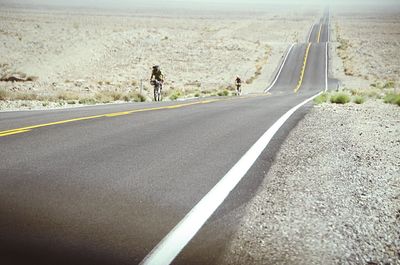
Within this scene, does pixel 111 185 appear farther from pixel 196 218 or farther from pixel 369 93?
pixel 369 93

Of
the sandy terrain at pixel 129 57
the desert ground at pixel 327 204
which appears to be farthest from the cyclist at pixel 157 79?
the sandy terrain at pixel 129 57

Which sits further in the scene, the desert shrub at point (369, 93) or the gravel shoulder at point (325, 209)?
the desert shrub at point (369, 93)

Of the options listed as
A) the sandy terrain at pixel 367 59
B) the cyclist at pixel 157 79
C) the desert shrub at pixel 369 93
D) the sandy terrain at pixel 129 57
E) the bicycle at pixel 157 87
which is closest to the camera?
the cyclist at pixel 157 79

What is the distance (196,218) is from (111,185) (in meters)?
1.25

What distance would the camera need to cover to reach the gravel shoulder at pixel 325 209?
314 centimetres

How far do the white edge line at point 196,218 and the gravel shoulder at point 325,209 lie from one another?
341 mm

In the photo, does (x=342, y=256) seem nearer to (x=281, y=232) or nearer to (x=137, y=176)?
(x=281, y=232)

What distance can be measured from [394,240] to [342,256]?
2.04 feet

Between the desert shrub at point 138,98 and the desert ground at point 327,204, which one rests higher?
the desert ground at point 327,204

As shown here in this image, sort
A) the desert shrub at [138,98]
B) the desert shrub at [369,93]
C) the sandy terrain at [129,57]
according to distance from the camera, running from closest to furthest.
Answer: the desert shrub at [138,98], the desert shrub at [369,93], the sandy terrain at [129,57]

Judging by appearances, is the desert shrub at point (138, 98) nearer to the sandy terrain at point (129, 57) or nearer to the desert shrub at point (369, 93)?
the sandy terrain at point (129, 57)

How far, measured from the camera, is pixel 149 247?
3.15 m

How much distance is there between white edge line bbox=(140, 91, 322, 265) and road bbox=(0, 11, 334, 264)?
6 centimetres

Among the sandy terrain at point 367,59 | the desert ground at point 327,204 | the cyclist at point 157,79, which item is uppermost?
the desert ground at point 327,204
